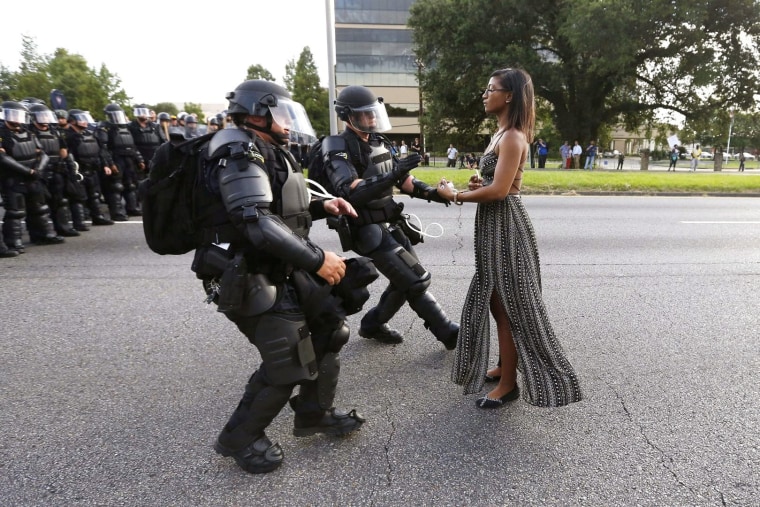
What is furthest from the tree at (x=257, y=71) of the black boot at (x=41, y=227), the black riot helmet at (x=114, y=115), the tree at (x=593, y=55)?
the black boot at (x=41, y=227)

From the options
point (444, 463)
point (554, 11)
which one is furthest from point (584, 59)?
point (444, 463)

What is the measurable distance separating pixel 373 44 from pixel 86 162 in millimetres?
51239

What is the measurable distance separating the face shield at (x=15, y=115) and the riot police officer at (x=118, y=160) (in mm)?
2306

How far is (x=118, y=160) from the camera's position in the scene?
31.4 ft

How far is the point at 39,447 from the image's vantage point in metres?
2.47

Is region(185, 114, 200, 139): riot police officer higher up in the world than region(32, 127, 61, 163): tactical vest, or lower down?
higher up

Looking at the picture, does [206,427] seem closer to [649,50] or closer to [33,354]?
[33,354]

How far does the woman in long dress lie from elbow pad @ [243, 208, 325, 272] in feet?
3.35

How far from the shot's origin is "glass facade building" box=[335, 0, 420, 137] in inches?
2137

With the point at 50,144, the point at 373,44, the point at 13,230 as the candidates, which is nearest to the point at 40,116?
the point at 50,144

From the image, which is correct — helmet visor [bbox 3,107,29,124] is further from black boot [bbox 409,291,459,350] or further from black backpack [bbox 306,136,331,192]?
black boot [bbox 409,291,459,350]

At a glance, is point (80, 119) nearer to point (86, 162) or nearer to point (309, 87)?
point (86, 162)

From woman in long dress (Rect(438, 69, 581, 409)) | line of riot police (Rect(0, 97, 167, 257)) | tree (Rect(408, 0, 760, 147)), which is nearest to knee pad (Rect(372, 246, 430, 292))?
woman in long dress (Rect(438, 69, 581, 409))

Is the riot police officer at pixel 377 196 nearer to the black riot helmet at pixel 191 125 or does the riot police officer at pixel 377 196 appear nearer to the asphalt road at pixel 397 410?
the asphalt road at pixel 397 410
